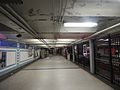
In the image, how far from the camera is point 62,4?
256 centimetres

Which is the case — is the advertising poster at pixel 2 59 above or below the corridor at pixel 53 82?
above

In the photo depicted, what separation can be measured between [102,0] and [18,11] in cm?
186

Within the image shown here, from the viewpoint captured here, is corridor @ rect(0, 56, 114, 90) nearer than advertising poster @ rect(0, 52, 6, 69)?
Yes

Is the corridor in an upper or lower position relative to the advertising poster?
lower

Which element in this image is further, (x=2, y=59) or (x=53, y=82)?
(x=2, y=59)

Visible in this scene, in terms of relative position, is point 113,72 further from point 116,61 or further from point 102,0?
point 102,0

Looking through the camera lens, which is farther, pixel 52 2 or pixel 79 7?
pixel 79 7

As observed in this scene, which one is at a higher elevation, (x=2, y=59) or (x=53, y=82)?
(x=2, y=59)

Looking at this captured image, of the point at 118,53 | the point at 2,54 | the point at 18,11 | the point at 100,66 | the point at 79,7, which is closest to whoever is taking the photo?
the point at 79,7

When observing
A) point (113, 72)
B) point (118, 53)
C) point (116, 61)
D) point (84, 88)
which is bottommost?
point (84, 88)

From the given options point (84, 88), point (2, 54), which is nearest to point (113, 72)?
point (84, 88)

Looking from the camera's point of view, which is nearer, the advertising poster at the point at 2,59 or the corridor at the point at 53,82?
the corridor at the point at 53,82

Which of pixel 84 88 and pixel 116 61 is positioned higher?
pixel 116 61

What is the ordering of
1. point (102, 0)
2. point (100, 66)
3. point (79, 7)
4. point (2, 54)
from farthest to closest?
point (100, 66), point (2, 54), point (79, 7), point (102, 0)
